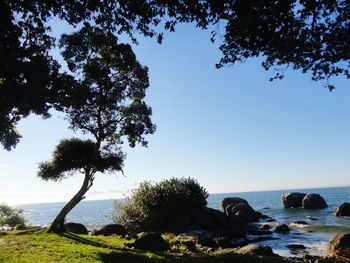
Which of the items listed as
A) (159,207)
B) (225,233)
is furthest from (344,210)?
(159,207)

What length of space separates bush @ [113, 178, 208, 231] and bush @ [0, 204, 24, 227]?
1300cm

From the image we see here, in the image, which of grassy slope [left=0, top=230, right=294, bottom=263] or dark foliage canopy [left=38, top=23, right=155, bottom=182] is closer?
grassy slope [left=0, top=230, right=294, bottom=263]

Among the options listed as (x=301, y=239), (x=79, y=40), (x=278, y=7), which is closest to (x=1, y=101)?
(x=79, y=40)

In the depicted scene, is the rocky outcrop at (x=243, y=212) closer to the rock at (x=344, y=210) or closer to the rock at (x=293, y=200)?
the rock at (x=344, y=210)

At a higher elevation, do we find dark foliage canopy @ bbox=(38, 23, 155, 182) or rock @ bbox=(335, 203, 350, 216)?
dark foliage canopy @ bbox=(38, 23, 155, 182)

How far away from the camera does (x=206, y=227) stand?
41.6 metres

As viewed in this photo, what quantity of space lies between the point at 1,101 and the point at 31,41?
14.3 feet

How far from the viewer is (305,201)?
284 ft

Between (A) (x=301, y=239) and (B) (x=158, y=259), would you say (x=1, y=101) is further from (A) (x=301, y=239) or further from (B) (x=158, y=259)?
(A) (x=301, y=239)

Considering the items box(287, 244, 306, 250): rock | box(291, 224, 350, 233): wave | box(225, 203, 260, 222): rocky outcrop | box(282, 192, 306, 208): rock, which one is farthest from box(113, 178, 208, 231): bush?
box(282, 192, 306, 208): rock

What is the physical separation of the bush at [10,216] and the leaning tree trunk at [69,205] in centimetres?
1430

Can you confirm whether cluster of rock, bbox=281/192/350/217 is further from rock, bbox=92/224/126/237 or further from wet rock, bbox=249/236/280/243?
rock, bbox=92/224/126/237

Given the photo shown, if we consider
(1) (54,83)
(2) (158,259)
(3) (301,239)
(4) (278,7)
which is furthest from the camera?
(3) (301,239)

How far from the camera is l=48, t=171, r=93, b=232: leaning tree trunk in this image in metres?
29.3
